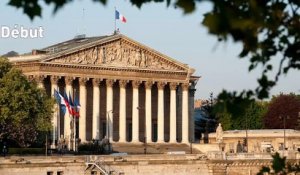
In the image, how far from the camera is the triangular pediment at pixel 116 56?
10019 cm

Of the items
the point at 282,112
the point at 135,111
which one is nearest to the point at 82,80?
the point at 135,111

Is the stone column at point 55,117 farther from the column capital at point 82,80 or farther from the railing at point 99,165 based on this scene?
the railing at point 99,165

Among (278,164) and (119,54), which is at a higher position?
(119,54)

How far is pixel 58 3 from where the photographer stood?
7.87 metres

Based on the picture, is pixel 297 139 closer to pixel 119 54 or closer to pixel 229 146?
pixel 229 146

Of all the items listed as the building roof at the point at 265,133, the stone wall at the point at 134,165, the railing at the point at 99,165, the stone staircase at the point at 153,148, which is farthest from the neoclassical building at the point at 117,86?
the railing at the point at 99,165

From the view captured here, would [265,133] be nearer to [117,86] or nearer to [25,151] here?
[117,86]

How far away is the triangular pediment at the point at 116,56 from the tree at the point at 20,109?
1843 centimetres

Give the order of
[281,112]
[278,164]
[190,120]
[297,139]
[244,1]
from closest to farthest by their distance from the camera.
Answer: [244,1], [278,164], [297,139], [190,120], [281,112]

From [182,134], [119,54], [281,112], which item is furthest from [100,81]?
[281,112]

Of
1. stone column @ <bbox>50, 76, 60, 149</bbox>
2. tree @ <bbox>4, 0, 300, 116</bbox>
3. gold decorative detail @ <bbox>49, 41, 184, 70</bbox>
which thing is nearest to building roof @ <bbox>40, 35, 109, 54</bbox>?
gold decorative detail @ <bbox>49, 41, 184, 70</bbox>

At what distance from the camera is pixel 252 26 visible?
304 inches

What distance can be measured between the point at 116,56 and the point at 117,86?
4.73 m

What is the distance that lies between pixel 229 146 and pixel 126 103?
1368 centimetres
